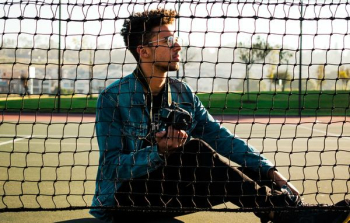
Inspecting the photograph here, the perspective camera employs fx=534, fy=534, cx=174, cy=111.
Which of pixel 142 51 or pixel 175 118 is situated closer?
pixel 175 118

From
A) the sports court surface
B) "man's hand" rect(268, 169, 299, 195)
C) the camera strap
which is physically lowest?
the sports court surface

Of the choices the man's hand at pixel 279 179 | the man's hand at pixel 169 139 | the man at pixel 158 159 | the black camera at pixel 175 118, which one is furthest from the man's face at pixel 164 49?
the man's hand at pixel 279 179

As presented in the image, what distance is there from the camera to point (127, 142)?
122 inches

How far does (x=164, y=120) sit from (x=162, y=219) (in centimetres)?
66

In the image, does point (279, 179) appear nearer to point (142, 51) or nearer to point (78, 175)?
point (142, 51)

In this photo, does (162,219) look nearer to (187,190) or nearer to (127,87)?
(187,190)

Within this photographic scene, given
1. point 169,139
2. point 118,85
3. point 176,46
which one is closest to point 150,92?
point 118,85

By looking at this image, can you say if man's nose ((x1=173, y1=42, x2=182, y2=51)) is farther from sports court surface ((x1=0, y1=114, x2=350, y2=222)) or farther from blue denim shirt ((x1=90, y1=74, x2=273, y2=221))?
sports court surface ((x1=0, y1=114, x2=350, y2=222))

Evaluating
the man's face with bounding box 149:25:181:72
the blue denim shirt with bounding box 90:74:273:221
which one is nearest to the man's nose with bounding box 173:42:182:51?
the man's face with bounding box 149:25:181:72

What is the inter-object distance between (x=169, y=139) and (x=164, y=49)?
60cm

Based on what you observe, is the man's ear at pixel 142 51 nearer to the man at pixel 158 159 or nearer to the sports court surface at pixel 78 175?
the man at pixel 158 159

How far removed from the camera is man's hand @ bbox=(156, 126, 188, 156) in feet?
9.44

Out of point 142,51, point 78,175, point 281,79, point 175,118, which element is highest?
point 142,51

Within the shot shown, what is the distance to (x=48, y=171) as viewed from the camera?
5.57 metres
